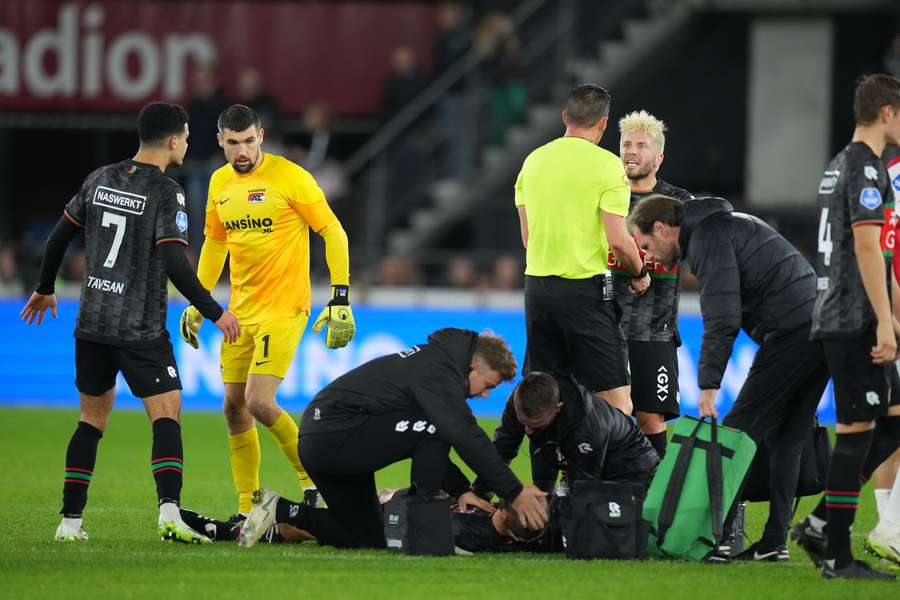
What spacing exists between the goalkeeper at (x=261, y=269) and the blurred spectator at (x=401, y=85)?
11217 mm

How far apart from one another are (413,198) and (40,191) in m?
8.28

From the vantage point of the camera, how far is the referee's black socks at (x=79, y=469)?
8039 millimetres

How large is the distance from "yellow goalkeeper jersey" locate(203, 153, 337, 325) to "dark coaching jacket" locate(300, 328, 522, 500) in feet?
3.96

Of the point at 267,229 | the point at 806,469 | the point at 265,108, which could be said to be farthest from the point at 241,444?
the point at 265,108

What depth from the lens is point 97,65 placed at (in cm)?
2203

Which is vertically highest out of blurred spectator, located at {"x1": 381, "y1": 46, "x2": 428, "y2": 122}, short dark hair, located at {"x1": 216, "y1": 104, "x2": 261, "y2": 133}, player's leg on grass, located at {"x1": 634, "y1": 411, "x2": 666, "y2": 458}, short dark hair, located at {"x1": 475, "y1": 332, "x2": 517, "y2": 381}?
blurred spectator, located at {"x1": 381, "y1": 46, "x2": 428, "y2": 122}

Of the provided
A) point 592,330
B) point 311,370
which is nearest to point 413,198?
point 311,370

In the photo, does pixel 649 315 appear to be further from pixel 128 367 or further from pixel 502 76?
pixel 502 76

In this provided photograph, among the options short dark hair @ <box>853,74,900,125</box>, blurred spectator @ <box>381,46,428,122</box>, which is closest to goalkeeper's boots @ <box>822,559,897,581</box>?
short dark hair @ <box>853,74,900,125</box>

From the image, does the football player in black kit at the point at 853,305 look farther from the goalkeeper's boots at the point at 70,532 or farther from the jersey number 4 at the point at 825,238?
the goalkeeper's boots at the point at 70,532

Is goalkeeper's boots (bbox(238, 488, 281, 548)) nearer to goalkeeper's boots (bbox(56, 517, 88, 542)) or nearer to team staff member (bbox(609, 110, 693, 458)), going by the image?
goalkeeper's boots (bbox(56, 517, 88, 542))

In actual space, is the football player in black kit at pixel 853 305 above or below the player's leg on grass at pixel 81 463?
above

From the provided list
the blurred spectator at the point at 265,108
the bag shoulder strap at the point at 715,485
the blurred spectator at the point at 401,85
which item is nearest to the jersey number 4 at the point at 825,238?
the bag shoulder strap at the point at 715,485

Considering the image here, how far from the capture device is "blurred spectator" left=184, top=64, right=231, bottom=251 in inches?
740
